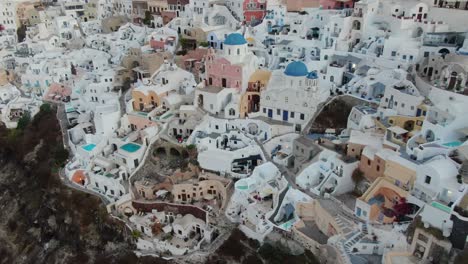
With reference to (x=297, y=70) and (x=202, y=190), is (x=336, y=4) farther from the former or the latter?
(x=202, y=190)

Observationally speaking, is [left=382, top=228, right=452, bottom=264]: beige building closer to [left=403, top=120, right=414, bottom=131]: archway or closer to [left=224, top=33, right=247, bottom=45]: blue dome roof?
[left=403, top=120, right=414, bottom=131]: archway

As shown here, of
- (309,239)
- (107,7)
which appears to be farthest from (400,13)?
(107,7)

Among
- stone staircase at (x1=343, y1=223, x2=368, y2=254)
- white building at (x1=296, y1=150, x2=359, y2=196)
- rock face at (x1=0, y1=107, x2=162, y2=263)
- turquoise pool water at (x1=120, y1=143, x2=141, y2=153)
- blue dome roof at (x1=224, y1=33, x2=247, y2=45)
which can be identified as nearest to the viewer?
stone staircase at (x1=343, y1=223, x2=368, y2=254)

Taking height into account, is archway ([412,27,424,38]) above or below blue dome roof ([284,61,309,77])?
above

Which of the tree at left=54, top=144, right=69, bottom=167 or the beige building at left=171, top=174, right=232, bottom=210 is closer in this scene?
the beige building at left=171, top=174, right=232, bottom=210

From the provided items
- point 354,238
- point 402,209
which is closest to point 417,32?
point 402,209

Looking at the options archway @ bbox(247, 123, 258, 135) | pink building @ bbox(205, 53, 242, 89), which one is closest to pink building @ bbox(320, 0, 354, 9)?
pink building @ bbox(205, 53, 242, 89)

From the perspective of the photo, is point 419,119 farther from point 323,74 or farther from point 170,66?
point 170,66
